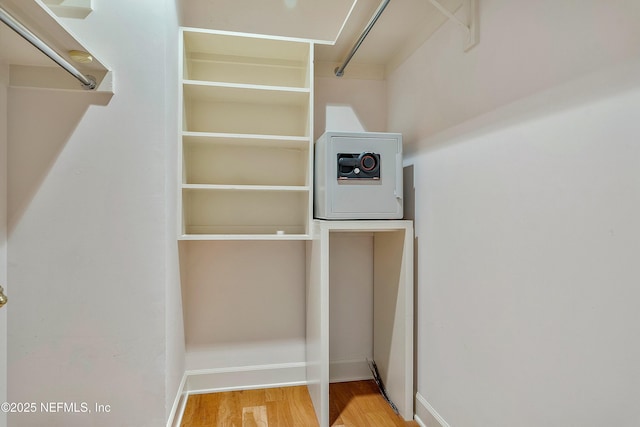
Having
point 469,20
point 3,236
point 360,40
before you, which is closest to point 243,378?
point 3,236

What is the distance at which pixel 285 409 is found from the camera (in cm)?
199

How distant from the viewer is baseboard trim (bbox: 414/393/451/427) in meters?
1.68

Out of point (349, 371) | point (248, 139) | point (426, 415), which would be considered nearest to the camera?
point (426, 415)

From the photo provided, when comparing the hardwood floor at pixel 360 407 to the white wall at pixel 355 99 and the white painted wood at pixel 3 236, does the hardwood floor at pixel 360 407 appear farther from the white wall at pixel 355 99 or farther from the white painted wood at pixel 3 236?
the white wall at pixel 355 99

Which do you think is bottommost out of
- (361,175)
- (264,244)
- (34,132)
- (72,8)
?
(264,244)

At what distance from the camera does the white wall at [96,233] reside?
4.90ft

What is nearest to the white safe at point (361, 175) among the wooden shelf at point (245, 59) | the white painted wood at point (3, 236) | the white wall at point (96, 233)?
the wooden shelf at point (245, 59)

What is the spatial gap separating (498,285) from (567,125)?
62 cm

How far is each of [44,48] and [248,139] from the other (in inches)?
39.1

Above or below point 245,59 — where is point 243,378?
below

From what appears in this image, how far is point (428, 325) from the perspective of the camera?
1807 millimetres

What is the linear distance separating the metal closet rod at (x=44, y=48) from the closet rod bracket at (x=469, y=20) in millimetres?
1458

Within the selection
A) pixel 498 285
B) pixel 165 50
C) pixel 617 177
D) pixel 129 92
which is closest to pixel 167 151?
pixel 129 92

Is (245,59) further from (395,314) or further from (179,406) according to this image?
(179,406)
